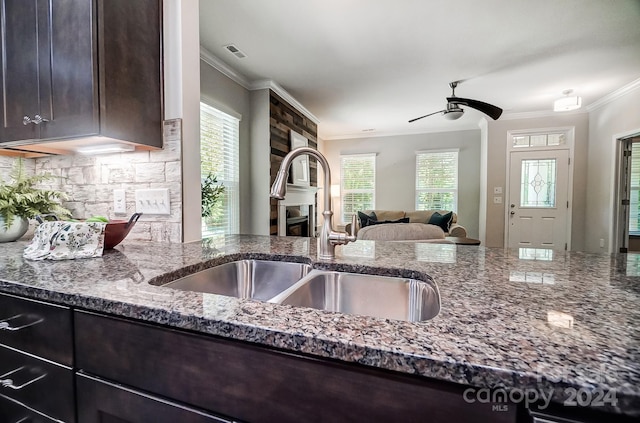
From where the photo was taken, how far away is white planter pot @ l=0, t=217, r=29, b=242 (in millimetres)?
1365

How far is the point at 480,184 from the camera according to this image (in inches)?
231

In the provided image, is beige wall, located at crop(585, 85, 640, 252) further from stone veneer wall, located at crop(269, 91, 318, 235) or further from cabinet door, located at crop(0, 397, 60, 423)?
cabinet door, located at crop(0, 397, 60, 423)

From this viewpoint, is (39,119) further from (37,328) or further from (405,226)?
(405,226)

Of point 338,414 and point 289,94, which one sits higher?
point 289,94

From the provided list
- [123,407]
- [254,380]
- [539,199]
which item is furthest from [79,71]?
[539,199]

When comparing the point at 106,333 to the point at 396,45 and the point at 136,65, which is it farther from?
the point at 396,45

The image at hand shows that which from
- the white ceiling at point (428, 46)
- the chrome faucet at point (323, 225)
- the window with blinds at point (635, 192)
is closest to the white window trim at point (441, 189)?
the white ceiling at point (428, 46)

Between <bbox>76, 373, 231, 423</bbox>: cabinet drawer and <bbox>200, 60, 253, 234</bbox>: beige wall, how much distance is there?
2.85 m

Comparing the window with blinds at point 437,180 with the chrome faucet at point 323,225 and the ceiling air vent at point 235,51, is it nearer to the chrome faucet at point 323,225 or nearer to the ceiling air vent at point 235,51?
the ceiling air vent at point 235,51

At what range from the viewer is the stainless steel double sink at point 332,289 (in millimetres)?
851

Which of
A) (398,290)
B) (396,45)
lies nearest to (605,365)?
(398,290)

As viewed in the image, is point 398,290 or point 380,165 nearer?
point 398,290

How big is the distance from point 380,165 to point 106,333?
6383mm

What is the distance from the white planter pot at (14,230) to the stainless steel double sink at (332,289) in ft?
3.70
